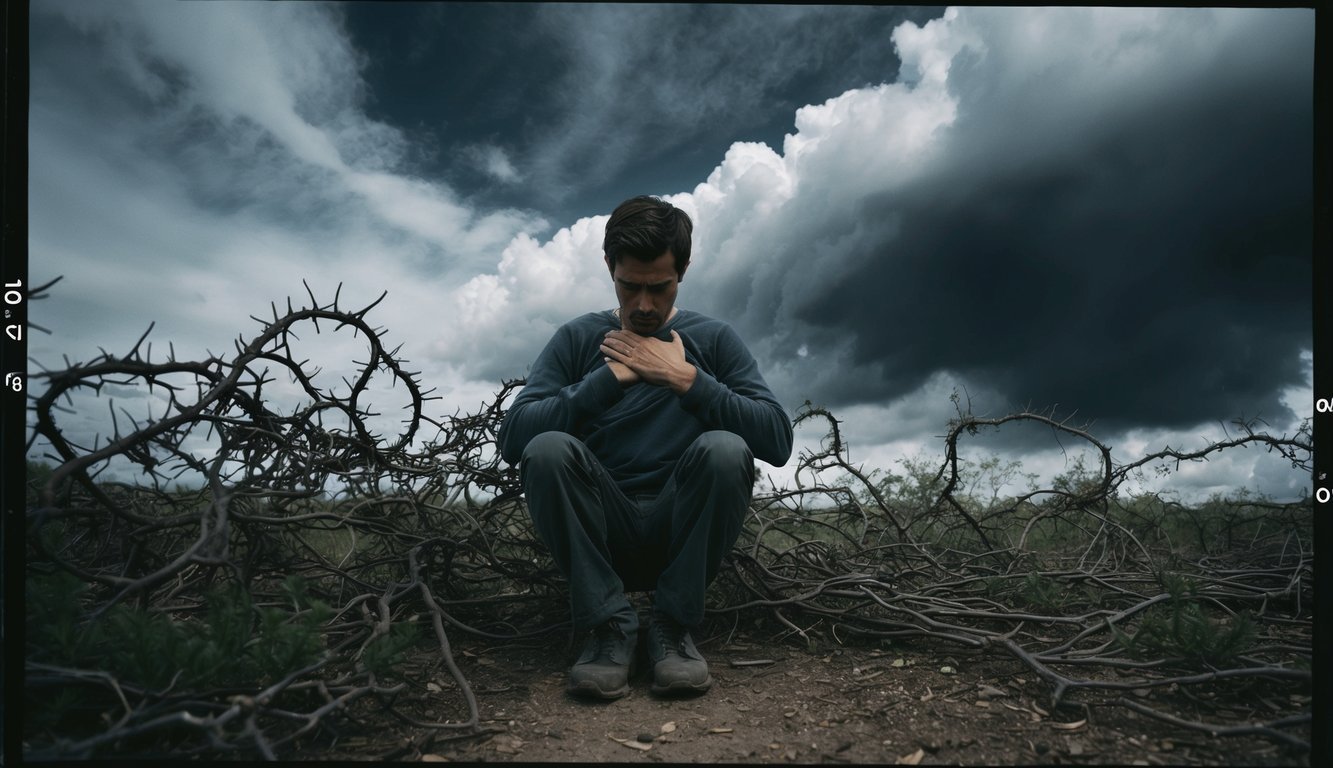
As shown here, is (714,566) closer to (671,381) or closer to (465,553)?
(671,381)

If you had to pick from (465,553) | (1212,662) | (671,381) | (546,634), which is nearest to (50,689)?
(465,553)

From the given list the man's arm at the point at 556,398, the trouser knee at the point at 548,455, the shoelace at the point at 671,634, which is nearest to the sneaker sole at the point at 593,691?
the shoelace at the point at 671,634

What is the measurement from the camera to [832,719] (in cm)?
236

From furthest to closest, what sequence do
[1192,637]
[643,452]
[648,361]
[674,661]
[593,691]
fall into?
[643,452], [648,361], [674,661], [593,691], [1192,637]

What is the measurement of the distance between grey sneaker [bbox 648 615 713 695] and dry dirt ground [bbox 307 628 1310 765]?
0.06m

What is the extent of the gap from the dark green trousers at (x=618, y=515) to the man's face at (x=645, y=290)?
553 millimetres

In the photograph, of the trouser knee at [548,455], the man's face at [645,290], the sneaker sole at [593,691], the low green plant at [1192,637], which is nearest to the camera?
the low green plant at [1192,637]

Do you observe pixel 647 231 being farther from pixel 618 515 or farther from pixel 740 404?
pixel 618 515

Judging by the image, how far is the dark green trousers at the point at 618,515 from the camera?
8.55 feet

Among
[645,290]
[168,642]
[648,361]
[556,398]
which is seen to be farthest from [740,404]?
[168,642]

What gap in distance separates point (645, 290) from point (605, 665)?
142cm

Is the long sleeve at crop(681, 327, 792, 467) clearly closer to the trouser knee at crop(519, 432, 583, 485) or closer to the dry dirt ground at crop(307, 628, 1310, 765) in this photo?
the trouser knee at crop(519, 432, 583, 485)

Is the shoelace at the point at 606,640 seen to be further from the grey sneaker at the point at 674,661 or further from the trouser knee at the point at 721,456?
the trouser knee at the point at 721,456

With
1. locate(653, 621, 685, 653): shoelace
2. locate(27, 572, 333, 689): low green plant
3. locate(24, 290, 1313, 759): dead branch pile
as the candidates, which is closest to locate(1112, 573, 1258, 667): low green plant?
locate(24, 290, 1313, 759): dead branch pile
